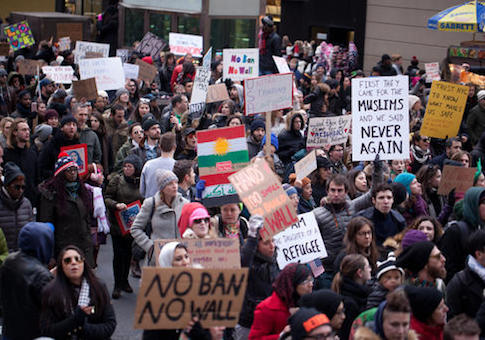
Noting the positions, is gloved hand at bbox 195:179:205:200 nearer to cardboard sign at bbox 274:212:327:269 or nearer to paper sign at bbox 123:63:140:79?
cardboard sign at bbox 274:212:327:269

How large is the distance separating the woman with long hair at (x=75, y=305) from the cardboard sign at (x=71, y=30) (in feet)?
67.3

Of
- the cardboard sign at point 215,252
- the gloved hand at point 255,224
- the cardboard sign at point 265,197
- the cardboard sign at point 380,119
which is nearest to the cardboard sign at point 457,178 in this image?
the cardboard sign at point 380,119

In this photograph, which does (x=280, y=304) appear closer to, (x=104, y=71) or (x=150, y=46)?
(x=104, y=71)

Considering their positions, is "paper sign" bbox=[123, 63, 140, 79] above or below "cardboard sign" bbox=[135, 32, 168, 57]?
below

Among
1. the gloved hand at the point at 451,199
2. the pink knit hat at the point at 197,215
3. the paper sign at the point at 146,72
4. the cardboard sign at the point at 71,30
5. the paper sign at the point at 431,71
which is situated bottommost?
the gloved hand at the point at 451,199

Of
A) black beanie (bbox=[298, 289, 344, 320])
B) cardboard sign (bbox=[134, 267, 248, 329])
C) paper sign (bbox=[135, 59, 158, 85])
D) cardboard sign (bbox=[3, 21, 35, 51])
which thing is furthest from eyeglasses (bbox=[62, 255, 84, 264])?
cardboard sign (bbox=[3, 21, 35, 51])

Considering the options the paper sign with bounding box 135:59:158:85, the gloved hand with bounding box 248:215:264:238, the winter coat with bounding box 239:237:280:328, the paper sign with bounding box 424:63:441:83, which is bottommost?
the winter coat with bounding box 239:237:280:328

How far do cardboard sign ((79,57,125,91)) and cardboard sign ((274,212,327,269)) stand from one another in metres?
8.96

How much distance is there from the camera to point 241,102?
15.0 m

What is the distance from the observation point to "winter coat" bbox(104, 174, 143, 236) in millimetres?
9516

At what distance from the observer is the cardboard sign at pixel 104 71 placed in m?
15.8

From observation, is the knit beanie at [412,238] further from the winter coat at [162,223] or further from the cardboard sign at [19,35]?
the cardboard sign at [19,35]

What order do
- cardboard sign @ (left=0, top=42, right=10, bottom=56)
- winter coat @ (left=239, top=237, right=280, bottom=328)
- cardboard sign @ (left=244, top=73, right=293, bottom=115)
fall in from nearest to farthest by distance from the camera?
winter coat @ (left=239, top=237, right=280, bottom=328)
cardboard sign @ (left=244, top=73, right=293, bottom=115)
cardboard sign @ (left=0, top=42, right=10, bottom=56)

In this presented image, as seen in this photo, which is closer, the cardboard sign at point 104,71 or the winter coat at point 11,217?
the winter coat at point 11,217
